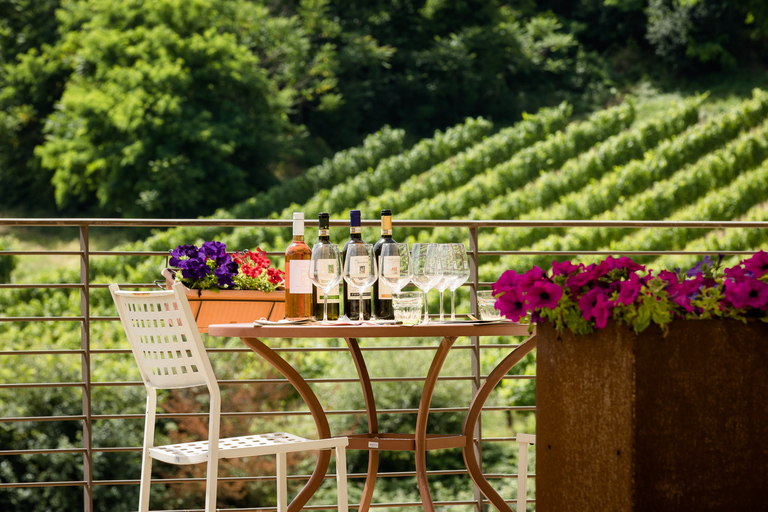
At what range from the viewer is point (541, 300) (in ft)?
5.00

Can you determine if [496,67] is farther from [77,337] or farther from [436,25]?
[77,337]

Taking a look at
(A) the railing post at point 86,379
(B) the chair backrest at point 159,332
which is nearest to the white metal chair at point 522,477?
(B) the chair backrest at point 159,332

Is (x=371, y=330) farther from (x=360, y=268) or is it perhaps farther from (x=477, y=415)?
(x=477, y=415)

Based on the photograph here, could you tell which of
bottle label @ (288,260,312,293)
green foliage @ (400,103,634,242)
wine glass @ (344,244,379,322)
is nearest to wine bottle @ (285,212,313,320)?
bottle label @ (288,260,312,293)

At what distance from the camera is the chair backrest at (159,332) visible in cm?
201

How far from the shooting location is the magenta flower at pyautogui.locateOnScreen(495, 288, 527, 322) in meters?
1.59

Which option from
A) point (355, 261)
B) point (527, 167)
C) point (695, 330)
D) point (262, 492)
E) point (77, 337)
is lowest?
point (262, 492)

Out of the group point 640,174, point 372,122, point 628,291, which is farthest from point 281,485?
point 372,122

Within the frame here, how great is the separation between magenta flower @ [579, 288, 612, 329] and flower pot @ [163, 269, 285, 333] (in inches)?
42.3

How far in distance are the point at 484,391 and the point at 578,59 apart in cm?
2850

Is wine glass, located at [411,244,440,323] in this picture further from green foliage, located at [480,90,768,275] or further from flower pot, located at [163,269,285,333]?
green foliage, located at [480,90,768,275]

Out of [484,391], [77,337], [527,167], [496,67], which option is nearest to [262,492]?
[484,391]

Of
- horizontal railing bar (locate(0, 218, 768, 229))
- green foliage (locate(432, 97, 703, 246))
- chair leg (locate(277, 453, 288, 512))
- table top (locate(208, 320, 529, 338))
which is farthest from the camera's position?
green foliage (locate(432, 97, 703, 246))

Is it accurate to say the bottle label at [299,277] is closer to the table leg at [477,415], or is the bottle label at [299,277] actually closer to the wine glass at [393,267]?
the wine glass at [393,267]
